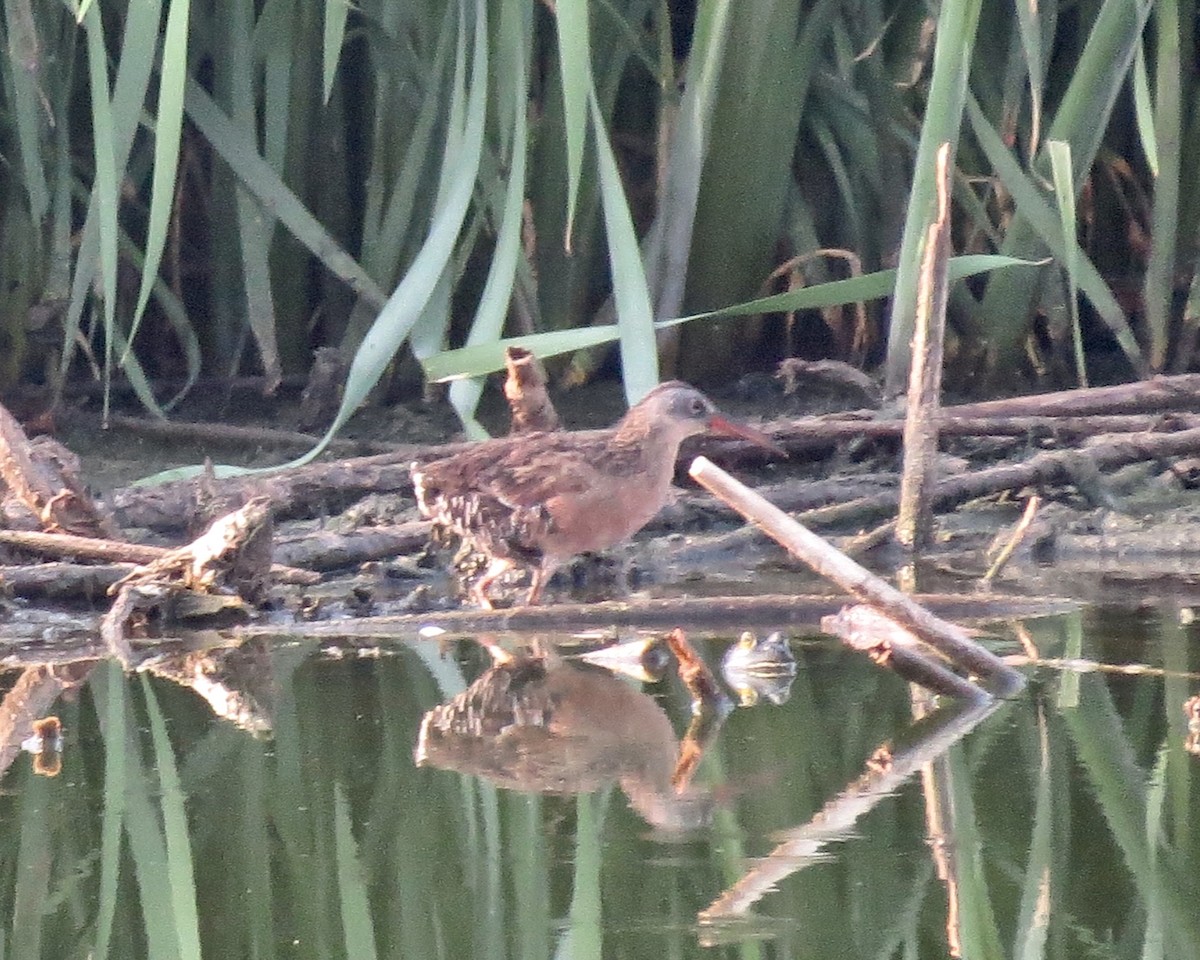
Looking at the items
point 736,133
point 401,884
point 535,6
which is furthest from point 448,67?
point 401,884

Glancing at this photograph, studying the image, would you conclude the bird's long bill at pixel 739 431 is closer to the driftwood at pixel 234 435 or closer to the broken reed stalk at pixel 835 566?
the driftwood at pixel 234 435

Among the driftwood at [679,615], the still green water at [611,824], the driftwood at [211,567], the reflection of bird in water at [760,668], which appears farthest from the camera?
the driftwood at [211,567]

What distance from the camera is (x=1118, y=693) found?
3750 millimetres

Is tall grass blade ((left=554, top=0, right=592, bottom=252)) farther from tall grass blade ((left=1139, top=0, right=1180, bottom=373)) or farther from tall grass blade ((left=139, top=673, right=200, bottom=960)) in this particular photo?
tall grass blade ((left=139, top=673, right=200, bottom=960))

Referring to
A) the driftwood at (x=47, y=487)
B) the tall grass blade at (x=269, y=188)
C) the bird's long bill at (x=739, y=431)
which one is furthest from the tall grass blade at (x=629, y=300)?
the driftwood at (x=47, y=487)

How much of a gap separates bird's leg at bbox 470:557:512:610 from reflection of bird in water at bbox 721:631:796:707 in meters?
0.99

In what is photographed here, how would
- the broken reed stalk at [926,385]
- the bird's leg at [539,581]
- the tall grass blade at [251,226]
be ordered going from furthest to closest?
1. the tall grass blade at [251,226]
2. the bird's leg at [539,581]
3. the broken reed stalk at [926,385]

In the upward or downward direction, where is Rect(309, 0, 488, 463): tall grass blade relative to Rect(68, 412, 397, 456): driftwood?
upward

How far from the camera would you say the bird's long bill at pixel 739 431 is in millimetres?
5594

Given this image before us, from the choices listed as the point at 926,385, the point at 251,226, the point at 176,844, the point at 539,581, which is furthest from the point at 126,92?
the point at 176,844

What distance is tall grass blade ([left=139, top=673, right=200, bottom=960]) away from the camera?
2.81 m

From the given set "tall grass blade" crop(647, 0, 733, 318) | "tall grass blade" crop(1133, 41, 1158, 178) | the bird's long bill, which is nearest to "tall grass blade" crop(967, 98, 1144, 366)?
"tall grass blade" crop(1133, 41, 1158, 178)

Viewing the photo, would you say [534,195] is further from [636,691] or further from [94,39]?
[636,691]

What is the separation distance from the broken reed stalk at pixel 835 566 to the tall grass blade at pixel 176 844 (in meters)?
0.95
